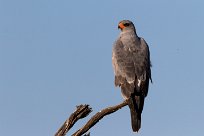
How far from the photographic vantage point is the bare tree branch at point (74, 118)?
7754 mm

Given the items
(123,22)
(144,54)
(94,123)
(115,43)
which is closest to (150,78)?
(144,54)

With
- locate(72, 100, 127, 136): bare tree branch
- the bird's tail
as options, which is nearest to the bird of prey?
the bird's tail

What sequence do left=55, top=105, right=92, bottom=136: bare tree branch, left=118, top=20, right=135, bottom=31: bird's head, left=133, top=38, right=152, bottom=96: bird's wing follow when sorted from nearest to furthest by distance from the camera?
left=55, top=105, right=92, bottom=136: bare tree branch
left=133, top=38, right=152, bottom=96: bird's wing
left=118, top=20, right=135, bottom=31: bird's head

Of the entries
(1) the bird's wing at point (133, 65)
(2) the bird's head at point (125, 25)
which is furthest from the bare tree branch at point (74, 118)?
(2) the bird's head at point (125, 25)

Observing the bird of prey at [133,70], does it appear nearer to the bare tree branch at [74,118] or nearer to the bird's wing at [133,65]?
the bird's wing at [133,65]

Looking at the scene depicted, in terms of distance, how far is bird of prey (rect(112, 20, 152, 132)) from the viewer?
994 centimetres

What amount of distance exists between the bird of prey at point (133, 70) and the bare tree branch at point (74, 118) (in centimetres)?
220

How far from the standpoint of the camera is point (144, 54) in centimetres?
1079

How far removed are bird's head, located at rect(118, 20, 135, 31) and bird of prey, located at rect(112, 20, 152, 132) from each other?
1.67 feet

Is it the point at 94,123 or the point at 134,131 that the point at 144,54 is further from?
the point at 94,123

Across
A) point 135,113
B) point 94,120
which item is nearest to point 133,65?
point 135,113

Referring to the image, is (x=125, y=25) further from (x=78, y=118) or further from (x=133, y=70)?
(x=78, y=118)

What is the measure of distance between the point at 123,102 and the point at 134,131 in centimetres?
80

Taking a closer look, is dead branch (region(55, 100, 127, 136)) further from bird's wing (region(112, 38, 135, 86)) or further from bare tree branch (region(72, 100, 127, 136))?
bird's wing (region(112, 38, 135, 86))
